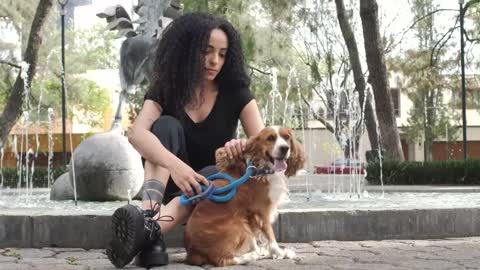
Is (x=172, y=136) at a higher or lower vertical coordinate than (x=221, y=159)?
higher

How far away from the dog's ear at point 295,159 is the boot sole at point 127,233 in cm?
90

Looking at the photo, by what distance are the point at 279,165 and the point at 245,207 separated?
32 centimetres

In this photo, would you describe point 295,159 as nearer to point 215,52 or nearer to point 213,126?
point 213,126

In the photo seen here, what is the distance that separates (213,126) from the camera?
168 inches

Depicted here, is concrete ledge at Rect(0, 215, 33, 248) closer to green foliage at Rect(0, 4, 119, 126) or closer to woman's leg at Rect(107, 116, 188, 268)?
woman's leg at Rect(107, 116, 188, 268)

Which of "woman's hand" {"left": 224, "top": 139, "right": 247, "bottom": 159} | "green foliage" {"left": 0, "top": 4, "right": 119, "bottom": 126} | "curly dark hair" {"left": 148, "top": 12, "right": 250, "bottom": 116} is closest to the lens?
"woman's hand" {"left": 224, "top": 139, "right": 247, "bottom": 159}

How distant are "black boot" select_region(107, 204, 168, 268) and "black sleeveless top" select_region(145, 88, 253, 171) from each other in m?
0.69

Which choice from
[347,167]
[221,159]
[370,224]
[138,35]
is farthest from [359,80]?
[221,159]

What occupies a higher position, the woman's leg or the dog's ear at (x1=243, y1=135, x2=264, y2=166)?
the dog's ear at (x1=243, y1=135, x2=264, y2=166)

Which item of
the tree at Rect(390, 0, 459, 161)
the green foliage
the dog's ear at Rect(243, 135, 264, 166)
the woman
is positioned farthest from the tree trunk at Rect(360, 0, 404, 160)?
the dog's ear at Rect(243, 135, 264, 166)

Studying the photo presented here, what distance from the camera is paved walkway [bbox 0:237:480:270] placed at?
391 cm

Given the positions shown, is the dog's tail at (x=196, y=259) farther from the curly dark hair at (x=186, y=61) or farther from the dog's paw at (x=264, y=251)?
the curly dark hair at (x=186, y=61)

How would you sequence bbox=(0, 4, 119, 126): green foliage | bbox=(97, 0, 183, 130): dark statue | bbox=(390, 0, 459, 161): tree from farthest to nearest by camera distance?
1. bbox=(390, 0, 459, 161): tree
2. bbox=(0, 4, 119, 126): green foliage
3. bbox=(97, 0, 183, 130): dark statue

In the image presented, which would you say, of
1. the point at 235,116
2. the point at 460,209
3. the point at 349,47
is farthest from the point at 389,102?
the point at 235,116
